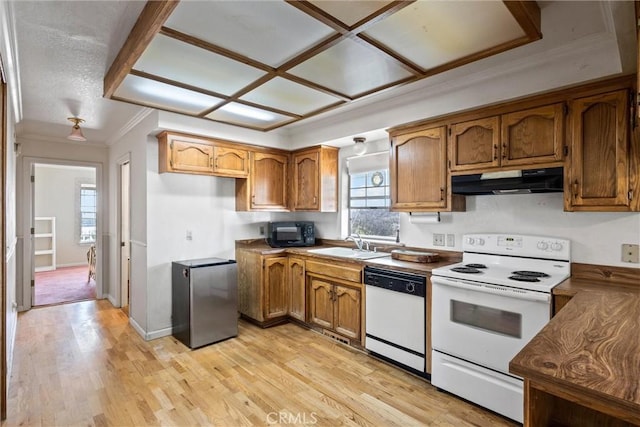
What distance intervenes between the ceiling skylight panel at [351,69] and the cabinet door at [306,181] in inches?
60.4

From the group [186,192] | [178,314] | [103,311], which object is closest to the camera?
[178,314]

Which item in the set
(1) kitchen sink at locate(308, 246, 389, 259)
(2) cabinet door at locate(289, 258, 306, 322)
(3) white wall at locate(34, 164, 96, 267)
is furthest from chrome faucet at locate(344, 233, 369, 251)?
(3) white wall at locate(34, 164, 96, 267)

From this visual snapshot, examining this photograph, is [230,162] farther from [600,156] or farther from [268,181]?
[600,156]

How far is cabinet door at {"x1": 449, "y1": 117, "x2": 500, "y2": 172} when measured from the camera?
2465 millimetres

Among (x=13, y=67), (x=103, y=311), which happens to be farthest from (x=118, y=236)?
(x=13, y=67)

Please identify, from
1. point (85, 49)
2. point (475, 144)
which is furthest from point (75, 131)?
point (475, 144)

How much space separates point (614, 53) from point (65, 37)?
3266 millimetres

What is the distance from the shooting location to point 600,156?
2.04m

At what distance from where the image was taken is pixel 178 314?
11.4 ft

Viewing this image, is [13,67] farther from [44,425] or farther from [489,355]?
[489,355]

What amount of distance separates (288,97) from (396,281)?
1745mm

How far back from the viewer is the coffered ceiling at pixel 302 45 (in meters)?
1.55

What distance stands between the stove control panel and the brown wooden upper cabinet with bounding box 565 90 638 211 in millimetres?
354

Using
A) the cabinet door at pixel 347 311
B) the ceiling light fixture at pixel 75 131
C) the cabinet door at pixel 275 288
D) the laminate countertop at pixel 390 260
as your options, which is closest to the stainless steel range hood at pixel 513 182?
the laminate countertop at pixel 390 260
